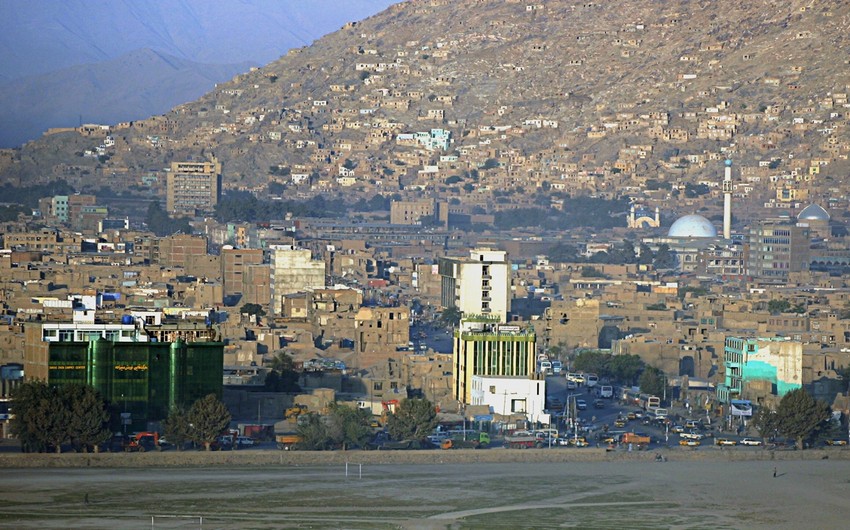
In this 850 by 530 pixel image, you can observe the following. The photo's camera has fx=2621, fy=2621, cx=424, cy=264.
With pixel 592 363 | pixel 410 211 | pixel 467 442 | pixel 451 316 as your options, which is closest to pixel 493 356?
pixel 467 442

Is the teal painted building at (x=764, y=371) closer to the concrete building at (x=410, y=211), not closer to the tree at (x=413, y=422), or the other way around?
the tree at (x=413, y=422)

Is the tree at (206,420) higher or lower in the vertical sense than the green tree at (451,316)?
lower

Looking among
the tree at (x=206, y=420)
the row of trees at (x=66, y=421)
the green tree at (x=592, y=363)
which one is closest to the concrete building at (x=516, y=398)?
the tree at (x=206, y=420)

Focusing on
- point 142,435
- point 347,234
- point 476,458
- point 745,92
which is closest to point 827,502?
point 476,458

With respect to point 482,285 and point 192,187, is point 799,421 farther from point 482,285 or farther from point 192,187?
point 192,187

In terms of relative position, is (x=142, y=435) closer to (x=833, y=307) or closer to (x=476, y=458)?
(x=476, y=458)
